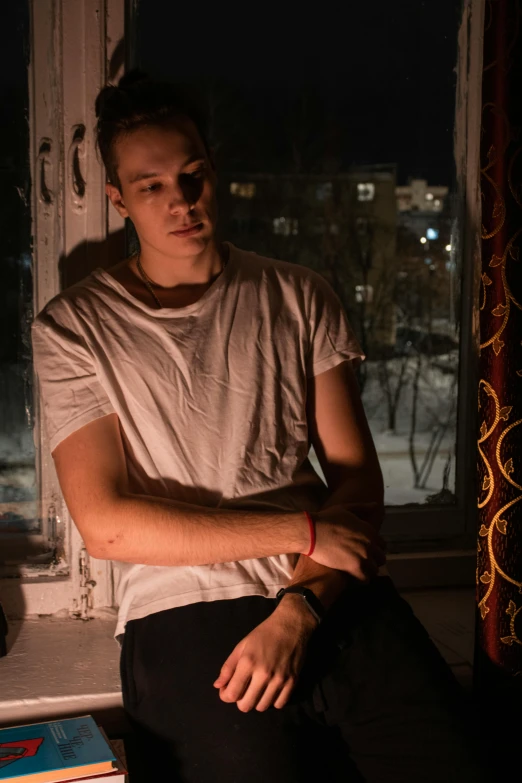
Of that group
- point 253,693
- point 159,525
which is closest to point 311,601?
point 253,693

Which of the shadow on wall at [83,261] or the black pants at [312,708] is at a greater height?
the shadow on wall at [83,261]

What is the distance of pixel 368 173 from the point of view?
2037 millimetres

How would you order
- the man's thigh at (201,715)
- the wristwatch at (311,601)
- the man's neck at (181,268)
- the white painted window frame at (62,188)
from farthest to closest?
the white painted window frame at (62,188)
the man's neck at (181,268)
the wristwatch at (311,601)
the man's thigh at (201,715)

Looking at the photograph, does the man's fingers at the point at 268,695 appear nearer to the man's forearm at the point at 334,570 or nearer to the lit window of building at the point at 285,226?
the man's forearm at the point at 334,570

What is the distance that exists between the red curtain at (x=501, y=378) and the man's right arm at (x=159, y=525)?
249mm

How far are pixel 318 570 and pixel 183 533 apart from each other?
248 millimetres

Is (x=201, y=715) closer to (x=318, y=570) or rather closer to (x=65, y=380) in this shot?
(x=318, y=570)

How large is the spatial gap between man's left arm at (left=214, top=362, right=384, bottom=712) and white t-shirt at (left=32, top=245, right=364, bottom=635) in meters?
0.05

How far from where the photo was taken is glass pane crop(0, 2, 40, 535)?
1.77 meters

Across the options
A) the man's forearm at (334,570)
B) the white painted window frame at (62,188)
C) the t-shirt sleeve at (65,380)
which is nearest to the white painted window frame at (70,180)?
the white painted window frame at (62,188)

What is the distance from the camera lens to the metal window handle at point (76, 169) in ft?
5.79

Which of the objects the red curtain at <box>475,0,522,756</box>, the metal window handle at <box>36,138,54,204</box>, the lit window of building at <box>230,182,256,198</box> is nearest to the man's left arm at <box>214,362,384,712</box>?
the red curtain at <box>475,0,522,756</box>

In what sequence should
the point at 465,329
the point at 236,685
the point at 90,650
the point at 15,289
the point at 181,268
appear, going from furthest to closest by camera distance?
1. the point at 465,329
2. the point at 15,289
3. the point at 90,650
4. the point at 181,268
5. the point at 236,685

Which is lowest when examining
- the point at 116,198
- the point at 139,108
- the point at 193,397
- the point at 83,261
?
the point at 193,397
